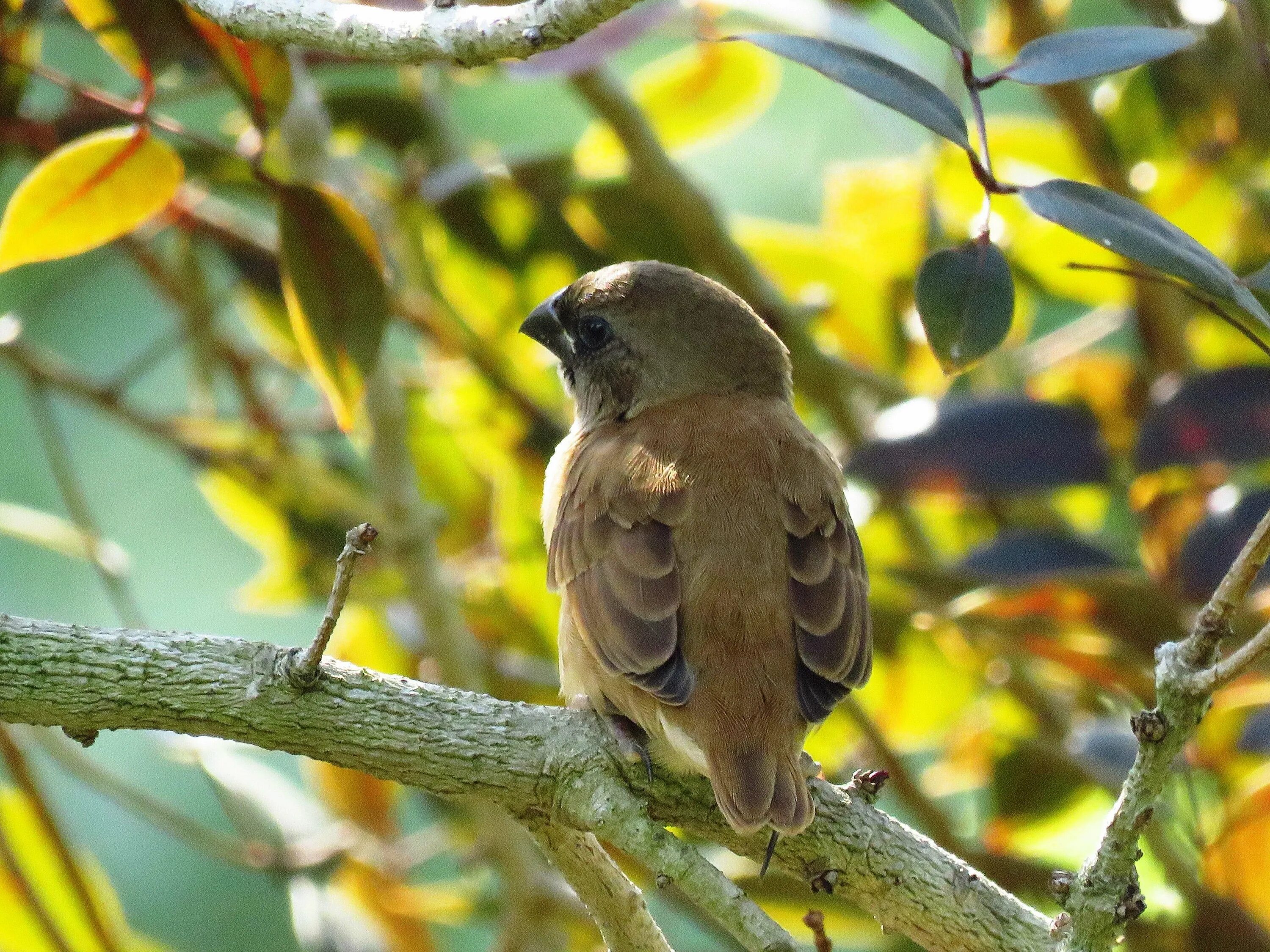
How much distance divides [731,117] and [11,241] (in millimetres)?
2377

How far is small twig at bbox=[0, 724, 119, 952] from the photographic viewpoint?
11.1 ft

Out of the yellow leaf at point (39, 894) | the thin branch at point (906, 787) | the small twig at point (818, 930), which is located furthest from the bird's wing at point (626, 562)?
the yellow leaf at point (39, 894)

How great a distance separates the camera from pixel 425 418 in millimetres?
4480

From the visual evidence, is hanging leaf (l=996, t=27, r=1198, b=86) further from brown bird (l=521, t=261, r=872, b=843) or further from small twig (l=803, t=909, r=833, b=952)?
small twig (l=803, t=909, r=833, b=952)

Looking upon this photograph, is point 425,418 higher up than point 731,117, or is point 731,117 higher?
point 731,117

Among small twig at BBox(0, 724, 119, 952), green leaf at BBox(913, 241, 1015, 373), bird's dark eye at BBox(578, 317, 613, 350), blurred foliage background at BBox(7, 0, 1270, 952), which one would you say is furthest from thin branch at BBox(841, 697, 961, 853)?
small twig at BBox(0, 724, 119, 952)

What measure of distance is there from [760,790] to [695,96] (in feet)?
8.20

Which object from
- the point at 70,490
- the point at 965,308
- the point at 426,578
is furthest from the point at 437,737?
the point at 70,490

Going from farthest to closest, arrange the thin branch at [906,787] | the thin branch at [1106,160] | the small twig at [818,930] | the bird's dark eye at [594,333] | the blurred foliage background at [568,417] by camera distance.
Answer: the thin branch at [1106,160] → the bird's dark eye at [594,333] → the thin branch at [906,787] → the blurred foliage background at [568,417] → the small twig at [818,930]

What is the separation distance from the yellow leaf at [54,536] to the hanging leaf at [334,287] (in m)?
1.27

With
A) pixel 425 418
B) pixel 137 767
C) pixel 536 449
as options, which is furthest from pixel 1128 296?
pixel 137 767

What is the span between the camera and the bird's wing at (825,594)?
8.96ft

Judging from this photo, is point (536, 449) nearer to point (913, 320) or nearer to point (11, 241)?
point (913, 320)

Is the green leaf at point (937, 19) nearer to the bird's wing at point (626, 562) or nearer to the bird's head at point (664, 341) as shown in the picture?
the bird's wing at point (626, 562)
